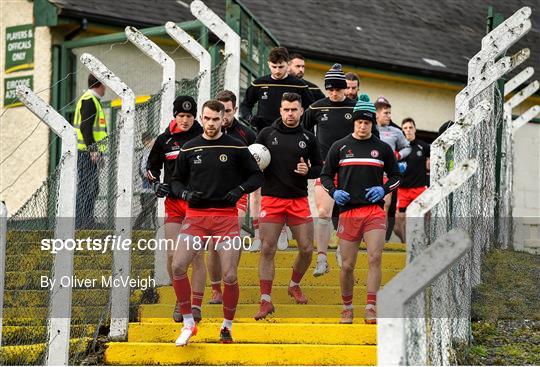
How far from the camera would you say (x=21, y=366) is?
1084 centimetres

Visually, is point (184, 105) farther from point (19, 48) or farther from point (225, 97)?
point (19, 48)

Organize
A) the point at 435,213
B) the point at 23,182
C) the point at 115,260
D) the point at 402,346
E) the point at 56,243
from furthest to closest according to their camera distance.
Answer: the point at 23,182, the point at 115,260, the point at 56,243, the point at 435,213, the point at 402,346

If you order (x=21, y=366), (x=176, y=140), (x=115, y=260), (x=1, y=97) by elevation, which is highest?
(x=1, y=97)

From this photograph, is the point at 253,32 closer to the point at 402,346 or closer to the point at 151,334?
the point at 151,334

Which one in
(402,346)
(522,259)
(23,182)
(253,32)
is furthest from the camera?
(23,182)

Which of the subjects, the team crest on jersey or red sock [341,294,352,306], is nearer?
red sock [341,294,352,306]

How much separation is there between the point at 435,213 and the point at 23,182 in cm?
992

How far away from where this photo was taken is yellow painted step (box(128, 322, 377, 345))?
11.0 m

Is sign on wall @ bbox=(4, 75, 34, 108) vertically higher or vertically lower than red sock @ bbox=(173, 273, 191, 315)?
higher

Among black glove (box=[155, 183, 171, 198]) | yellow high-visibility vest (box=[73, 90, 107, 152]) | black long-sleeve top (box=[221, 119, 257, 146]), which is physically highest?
yellow high-visibility vest (box=[73, 90, 107, 152])

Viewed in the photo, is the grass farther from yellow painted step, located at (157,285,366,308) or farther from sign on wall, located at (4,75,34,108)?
sign on wall, located at (4,75,34,108)

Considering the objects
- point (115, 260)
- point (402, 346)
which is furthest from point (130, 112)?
point (402, 346)

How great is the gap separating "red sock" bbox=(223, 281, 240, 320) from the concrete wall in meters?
8.13

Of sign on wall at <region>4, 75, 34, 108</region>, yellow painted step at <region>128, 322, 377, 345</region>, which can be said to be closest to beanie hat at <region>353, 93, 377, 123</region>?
yellow painted step at <region>128, 322, 377, 345</region>
